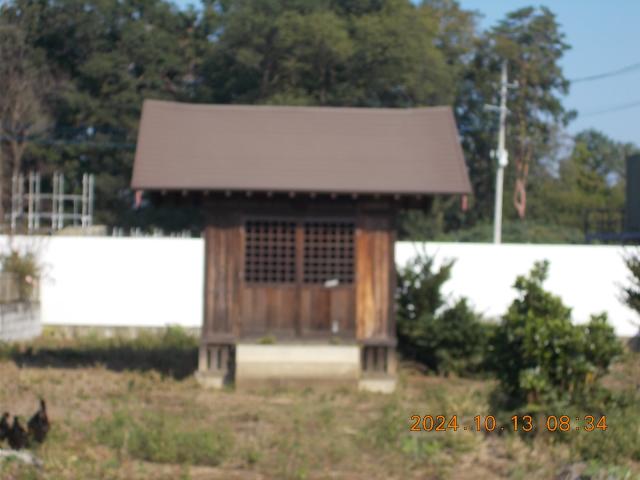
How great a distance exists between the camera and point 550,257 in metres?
22.8

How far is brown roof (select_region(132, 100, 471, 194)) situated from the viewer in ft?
50.7

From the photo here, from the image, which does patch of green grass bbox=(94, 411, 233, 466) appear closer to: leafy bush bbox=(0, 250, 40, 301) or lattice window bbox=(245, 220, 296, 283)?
lattice window bbox=(245, 220, 296, 283)

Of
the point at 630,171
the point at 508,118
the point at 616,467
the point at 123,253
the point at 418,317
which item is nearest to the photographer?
the point at 616,467

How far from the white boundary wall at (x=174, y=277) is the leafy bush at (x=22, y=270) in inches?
19.6

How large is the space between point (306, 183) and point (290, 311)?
6.16ft

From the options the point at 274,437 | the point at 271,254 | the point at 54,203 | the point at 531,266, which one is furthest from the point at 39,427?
the point at 54,203

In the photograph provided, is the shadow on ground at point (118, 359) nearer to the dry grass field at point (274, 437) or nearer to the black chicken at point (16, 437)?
the dry grass field at point (274, 437)

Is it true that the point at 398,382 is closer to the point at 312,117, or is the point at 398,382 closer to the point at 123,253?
the point at 312,117

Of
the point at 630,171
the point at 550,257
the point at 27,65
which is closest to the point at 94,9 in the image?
the point at 27,65

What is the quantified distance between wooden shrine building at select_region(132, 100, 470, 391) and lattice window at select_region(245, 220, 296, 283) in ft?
0.05

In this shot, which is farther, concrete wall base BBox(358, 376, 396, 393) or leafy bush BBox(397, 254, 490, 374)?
leafy bush BBox(397, 254, 490, 374)

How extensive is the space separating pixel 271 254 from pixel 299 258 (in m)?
0.42

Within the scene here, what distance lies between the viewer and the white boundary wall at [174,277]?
2262 centimetres

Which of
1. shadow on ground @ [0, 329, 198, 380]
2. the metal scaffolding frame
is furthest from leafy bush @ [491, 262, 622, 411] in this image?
the metal scaffolding frame
